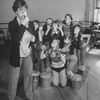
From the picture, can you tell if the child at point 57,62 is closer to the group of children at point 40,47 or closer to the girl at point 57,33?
the group of children at point 40,47

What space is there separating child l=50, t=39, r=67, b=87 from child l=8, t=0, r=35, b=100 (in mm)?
528

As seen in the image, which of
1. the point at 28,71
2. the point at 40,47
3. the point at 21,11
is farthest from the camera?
the point at 40,47

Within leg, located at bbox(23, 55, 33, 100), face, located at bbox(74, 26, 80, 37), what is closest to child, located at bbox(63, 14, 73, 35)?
face, located at bbox(74, 26, 80, 37)

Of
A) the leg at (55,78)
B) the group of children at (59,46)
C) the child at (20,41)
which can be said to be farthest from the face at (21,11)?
the leg at (55,78)

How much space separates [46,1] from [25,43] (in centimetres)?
459

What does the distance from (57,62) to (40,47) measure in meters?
0.41

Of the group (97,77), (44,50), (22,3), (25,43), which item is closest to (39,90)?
(44,50)

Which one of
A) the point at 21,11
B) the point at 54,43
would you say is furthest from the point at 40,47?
the point at 21,11

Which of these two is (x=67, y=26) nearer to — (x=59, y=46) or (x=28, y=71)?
(x=59, y=46)

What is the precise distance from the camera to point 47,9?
606 centimetres

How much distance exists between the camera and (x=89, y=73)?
2.95 metres

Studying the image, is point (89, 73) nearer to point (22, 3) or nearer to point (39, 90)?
point (39, 90)

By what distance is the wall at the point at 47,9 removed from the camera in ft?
18.7

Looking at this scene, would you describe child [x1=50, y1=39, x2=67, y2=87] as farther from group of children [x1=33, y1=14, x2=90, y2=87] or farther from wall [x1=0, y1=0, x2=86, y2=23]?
A: wall [x1=0, y1=0, x2=86, y2=23]
